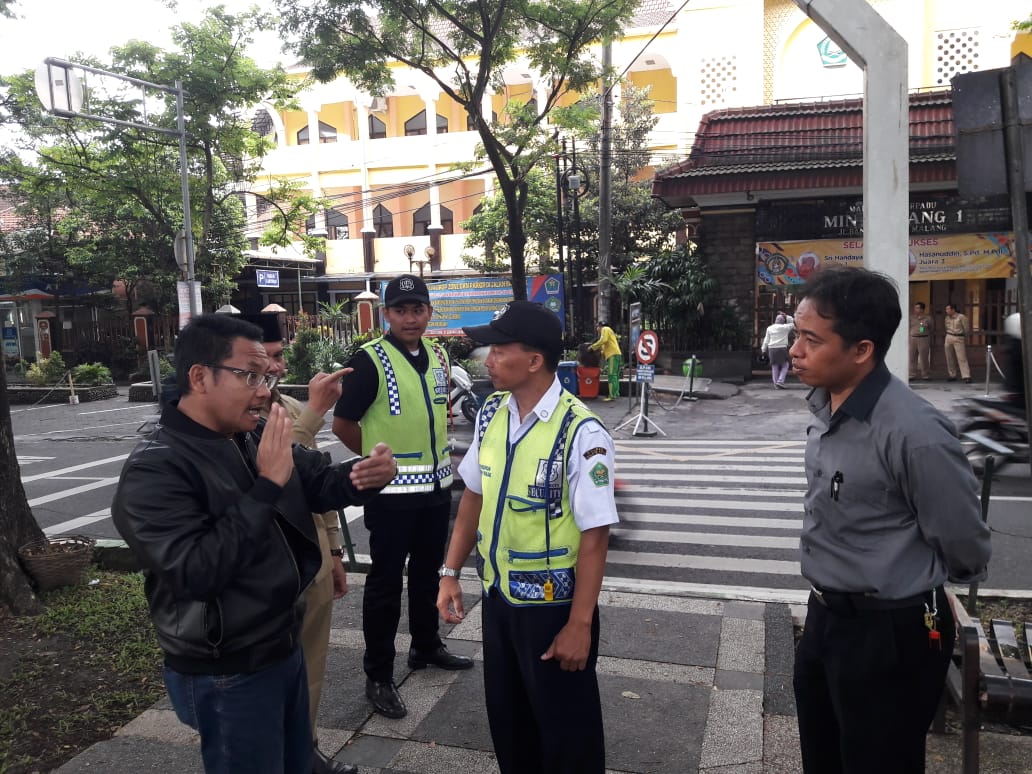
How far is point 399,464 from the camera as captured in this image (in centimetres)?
385

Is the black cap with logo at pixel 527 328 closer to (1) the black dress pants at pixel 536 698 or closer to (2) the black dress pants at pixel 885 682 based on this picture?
(1) the black dress pants at pixel 536 698

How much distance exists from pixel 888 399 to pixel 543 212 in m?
23.2

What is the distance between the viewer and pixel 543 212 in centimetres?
2491

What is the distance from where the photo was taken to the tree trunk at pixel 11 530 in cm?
505

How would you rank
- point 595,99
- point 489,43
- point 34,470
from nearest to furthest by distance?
Answer: point 34,470
point 489,43
point 595,99

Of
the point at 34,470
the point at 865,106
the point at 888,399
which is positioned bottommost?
the point at 34,470

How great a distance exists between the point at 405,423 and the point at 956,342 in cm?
1646

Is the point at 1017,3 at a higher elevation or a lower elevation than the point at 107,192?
higher

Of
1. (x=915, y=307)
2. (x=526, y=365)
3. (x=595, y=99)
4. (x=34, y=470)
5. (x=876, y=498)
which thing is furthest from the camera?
(x=595, y=99)

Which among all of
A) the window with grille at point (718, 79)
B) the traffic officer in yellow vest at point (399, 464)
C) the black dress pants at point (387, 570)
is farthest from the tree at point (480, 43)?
the window with grille at point (718, 79)

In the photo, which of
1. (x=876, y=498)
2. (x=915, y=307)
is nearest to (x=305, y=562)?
(x=876, y=498)

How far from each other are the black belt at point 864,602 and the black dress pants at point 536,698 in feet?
2.48

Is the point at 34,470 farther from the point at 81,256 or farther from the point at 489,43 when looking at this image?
the point at 81,256

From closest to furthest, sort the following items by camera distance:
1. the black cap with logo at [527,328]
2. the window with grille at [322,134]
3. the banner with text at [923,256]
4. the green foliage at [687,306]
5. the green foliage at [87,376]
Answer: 1. the black cap with logo at [527,328]
2. the banner with text at [923,256]
3. the green foliage at [687,306]
4. the green foliage at [87,376]
5. the window with grille at [322,134]
